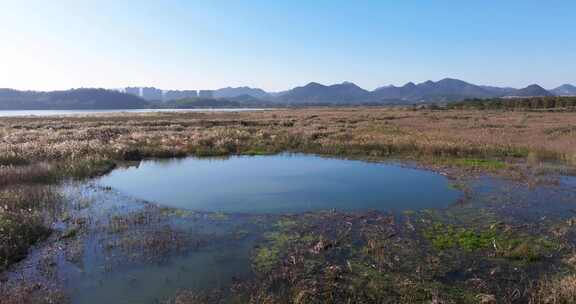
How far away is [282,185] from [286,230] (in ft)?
20.0

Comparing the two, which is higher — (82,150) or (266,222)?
(82,150)

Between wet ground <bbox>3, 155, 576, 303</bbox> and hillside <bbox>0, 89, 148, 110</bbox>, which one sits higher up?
hillside <bbox>0, 89, 148, 110</bbox>

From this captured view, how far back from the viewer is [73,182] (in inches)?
629

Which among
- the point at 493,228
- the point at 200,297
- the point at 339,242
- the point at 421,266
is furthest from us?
the point at 493,228

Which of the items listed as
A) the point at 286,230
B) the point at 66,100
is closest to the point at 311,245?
the point at 286,230

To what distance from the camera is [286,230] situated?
412 inches

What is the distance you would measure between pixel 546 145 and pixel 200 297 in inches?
1051

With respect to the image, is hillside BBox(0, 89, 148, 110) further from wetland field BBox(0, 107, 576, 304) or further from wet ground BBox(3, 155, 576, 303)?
wet ground BBox(3, 155, 576, 303)

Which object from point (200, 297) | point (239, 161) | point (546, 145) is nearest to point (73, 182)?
point (239, 161)

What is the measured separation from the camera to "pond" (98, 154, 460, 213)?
43.8 feet

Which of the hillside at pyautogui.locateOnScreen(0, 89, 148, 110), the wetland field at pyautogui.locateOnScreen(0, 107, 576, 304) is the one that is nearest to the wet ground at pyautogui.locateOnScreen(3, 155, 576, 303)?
the wetland field at pyautogui.locateOnScreen(0, 107, 576, 304)

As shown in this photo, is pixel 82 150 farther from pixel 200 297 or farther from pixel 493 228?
pixel 493 228

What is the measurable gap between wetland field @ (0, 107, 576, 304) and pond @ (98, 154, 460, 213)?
0.10 m

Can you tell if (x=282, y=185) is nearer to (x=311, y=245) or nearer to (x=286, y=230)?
(x=286, y=230)
